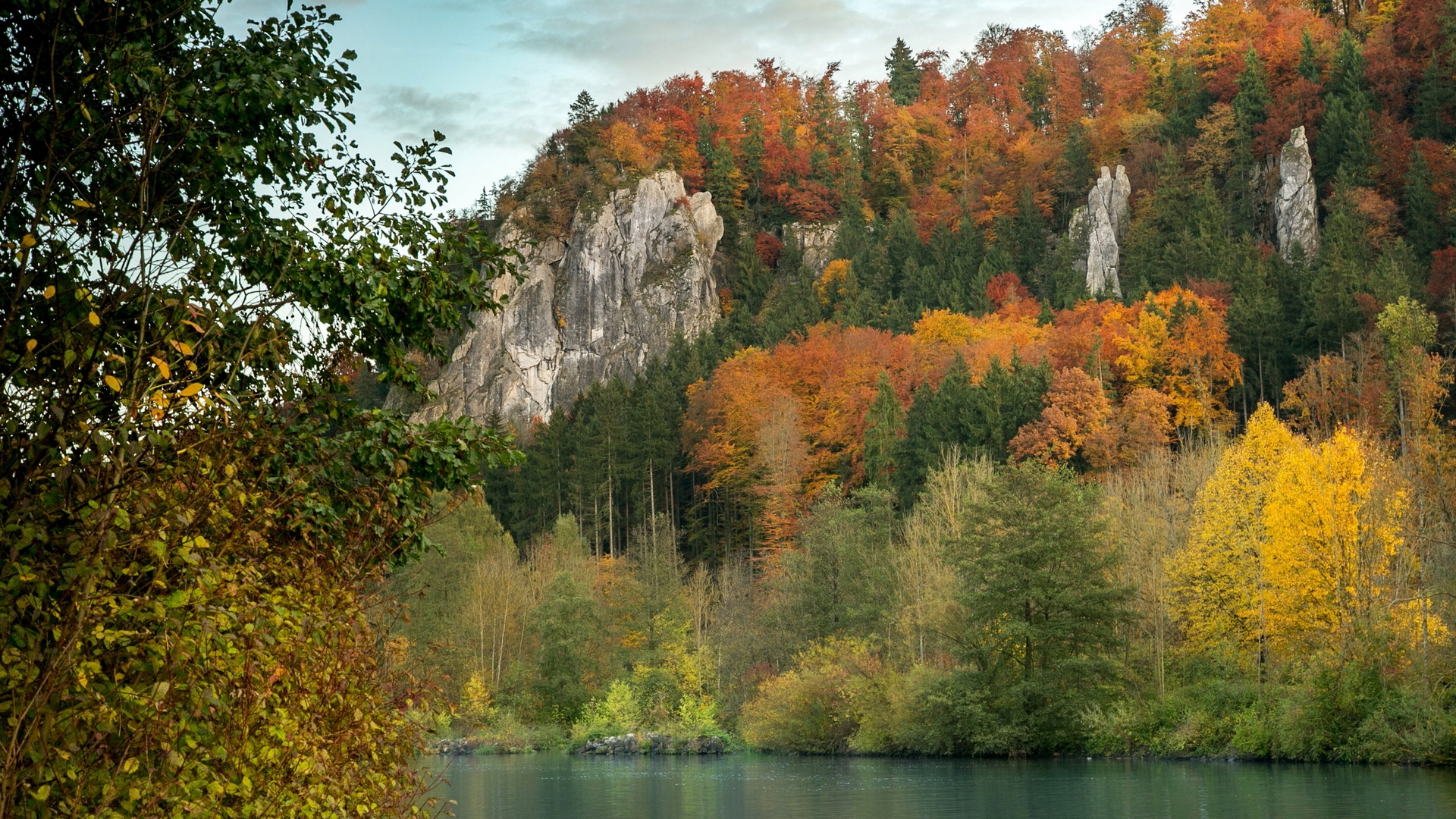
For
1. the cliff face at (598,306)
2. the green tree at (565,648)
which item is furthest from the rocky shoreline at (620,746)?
the cliff face at (598,306)

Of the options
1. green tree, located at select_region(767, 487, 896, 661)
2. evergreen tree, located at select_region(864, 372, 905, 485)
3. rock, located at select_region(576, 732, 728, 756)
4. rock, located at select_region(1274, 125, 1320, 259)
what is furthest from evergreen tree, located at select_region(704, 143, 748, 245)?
rock, located at select_region(576, 732, 728, 756)

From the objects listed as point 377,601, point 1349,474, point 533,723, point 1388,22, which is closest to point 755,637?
point 533,723

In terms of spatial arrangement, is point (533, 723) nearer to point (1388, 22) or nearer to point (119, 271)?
point (119, 271)

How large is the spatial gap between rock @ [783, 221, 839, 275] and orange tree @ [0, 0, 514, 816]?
108710mm

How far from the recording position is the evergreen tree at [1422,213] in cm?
6894

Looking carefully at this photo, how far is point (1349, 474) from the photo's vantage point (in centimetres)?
3588

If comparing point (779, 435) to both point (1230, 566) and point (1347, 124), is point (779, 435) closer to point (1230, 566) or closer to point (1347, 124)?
point (1230, 566)

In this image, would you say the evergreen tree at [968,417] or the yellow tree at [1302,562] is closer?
the yellow tree at [1302,562]

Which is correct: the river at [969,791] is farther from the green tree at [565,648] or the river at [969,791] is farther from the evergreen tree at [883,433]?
the evergreen tree at [883,433]

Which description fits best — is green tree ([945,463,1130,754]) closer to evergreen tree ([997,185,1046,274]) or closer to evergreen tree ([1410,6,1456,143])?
evergreen tree ([1410,6,1456,143])

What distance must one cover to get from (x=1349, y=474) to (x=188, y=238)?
117 feet

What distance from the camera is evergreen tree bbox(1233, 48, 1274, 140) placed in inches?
3487

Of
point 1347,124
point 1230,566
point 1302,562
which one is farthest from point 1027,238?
point 1302,562

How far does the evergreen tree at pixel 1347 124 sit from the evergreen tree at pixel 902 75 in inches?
2204
